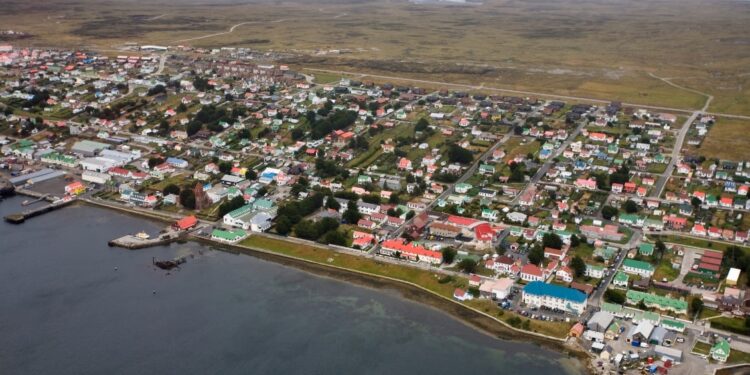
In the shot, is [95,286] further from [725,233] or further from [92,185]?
[725,233]

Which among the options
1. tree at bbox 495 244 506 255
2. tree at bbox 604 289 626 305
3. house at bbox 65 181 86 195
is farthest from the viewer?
house at bbox 65 181 86 195

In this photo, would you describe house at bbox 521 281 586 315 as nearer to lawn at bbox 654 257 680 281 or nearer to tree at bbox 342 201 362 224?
lawn at bbox 654 257 680 281

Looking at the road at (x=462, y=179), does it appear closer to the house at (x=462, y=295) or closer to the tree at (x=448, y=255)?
the tree at (x=448, y=255)

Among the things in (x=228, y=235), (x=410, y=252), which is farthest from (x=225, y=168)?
(x=410, y=252)

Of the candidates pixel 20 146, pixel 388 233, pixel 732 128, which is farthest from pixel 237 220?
pixel 732 128

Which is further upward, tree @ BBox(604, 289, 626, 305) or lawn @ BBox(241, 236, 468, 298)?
tree @ BBox(604, 289, 626, 305)

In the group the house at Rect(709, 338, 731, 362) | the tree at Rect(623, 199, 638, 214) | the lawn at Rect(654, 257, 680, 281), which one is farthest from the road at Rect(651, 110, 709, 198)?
the house at Rect(709, 338, 731, 362)

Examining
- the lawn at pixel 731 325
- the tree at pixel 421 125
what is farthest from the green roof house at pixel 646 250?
the tree at pixel 421 125
